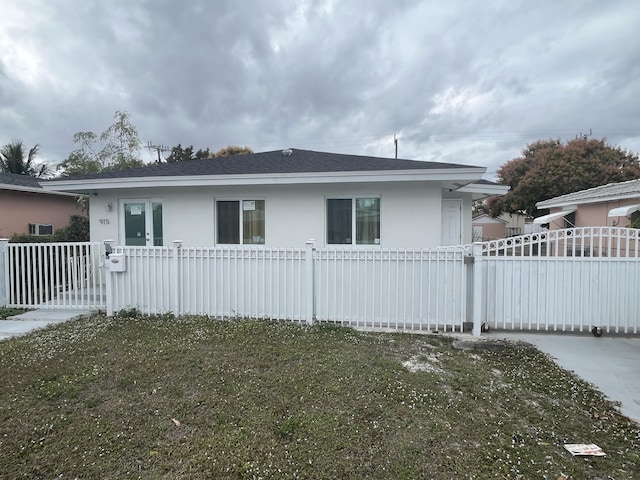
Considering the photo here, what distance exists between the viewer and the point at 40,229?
45.9 ft

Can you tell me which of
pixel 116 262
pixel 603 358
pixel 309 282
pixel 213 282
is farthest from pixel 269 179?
pixel 603 358

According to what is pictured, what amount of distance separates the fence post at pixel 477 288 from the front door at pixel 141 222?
717 centimetres

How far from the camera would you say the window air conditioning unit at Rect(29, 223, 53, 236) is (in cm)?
1363

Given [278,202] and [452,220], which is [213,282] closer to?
[278,202]

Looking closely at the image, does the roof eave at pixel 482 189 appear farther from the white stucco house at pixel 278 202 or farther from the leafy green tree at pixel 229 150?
the leafy green tree at pixel 229 150

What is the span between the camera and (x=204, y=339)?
491 cm

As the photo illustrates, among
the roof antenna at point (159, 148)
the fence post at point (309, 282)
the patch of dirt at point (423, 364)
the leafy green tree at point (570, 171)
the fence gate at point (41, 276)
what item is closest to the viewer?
the patch of dirt at point (423, 364)

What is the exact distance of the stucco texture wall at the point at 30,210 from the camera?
12.7 m

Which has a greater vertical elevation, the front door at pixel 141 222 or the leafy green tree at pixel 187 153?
the leafy green tree at pixel 187 153

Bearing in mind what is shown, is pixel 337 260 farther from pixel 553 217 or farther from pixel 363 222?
pixel 553 217

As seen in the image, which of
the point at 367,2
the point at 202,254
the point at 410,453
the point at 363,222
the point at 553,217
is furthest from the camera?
the point at 553,217

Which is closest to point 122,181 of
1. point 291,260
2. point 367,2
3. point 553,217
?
point 291,260

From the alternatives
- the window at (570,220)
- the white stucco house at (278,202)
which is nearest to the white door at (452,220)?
the white stucco house at (278,202)

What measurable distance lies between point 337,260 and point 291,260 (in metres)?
0.78
